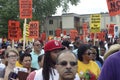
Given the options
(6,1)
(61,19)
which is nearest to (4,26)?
(6,1)

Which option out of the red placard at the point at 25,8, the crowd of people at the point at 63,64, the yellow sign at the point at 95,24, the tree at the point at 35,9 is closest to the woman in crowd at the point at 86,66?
the crowd of people at the point at 63,64

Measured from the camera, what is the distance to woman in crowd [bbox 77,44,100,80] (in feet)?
18.4

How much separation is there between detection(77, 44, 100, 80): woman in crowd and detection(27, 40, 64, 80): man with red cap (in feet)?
4.66

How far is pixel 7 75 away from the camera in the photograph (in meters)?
5.57

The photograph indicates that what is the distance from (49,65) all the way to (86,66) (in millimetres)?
1756

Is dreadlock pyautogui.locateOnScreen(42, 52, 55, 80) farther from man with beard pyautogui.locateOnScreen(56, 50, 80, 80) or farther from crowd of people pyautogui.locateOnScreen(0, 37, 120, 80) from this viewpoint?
man with beard pyautogui.locateOnScreen(56, 50, 80, 80)

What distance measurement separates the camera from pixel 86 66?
19.0 feet

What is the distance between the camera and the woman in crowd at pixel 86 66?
5.60 m

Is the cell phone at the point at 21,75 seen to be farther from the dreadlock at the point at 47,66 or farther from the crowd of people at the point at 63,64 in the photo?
the dreadlock at the point at 47,66

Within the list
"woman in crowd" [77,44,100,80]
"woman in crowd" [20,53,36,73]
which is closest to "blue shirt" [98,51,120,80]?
"woman in crowd" [77,44,100,80]

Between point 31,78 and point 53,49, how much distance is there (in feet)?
1.29

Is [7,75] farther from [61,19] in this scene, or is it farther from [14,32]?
[61,19]

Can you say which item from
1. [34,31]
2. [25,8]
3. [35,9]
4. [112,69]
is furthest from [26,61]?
[35,9]

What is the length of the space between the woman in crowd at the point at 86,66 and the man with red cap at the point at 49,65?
1420 millimetres
